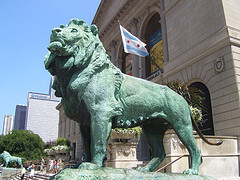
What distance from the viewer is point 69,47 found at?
3.37 meters

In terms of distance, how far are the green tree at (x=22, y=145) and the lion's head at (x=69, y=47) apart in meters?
58.3

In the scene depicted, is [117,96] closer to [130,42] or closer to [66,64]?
[66,64]

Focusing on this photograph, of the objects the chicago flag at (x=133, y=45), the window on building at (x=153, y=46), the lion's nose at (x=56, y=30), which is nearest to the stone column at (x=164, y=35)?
the window on building at (x=153, y=46)

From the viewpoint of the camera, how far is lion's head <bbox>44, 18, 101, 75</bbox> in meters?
3.31

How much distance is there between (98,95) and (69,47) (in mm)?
811

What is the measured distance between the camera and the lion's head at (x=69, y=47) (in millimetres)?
3307

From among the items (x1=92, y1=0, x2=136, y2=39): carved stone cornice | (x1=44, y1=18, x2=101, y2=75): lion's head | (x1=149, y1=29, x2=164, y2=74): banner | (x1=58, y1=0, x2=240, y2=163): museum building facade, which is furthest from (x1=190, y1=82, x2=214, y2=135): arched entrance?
(x1=92, y1=0, x2=136, y2=39): carved stone cornice

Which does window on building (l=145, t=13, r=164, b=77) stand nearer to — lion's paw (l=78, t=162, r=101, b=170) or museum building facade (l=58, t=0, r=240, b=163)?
museum building facade (l=58, t=0, r=240, b=163)

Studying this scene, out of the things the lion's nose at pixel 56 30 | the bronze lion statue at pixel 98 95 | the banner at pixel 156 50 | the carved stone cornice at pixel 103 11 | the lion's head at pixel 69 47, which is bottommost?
the bronze lion statue at pixel 98 95

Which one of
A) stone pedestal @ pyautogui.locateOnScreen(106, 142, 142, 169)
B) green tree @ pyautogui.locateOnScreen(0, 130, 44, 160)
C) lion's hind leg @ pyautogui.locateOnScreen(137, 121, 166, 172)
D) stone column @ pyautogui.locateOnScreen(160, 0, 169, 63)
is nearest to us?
lion's hind leg @ pyautogui.locateOnScreen(137, 121, 166, 172)

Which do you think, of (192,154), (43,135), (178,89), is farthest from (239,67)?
(43,135)

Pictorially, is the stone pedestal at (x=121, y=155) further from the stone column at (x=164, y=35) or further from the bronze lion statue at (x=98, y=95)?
the stone column at (x=164, y=35)

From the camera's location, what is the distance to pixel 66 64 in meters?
3.35

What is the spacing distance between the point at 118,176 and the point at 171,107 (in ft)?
4.73
